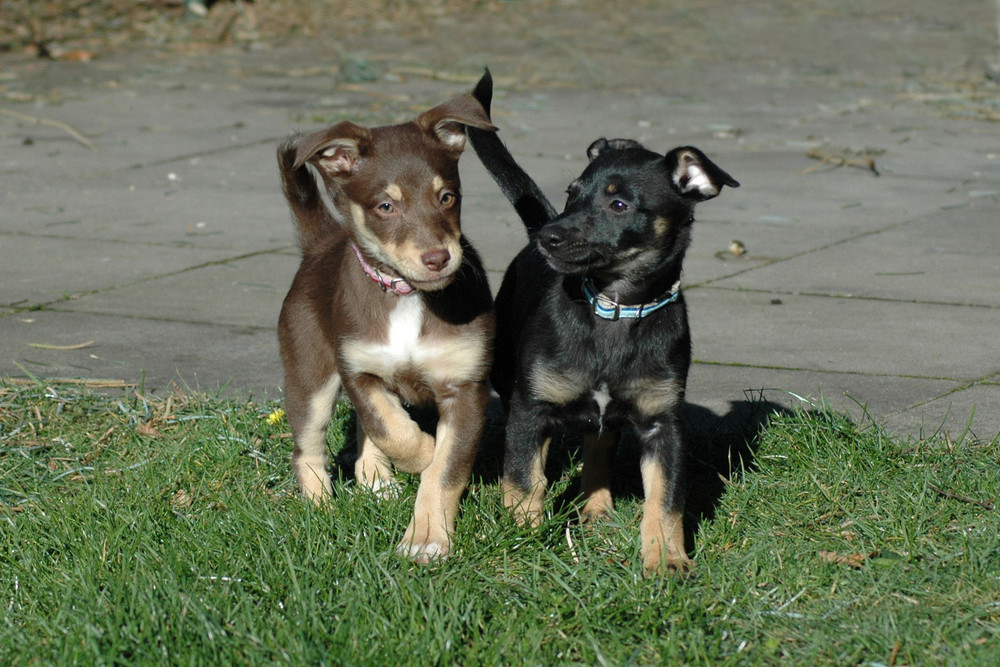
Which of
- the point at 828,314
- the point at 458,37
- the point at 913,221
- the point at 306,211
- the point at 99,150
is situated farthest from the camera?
the point at 458,37

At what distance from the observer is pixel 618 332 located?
4133mm

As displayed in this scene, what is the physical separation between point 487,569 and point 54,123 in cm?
979

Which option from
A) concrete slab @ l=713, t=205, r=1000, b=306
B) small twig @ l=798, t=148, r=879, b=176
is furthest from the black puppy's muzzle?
small twig @ l=798, t=148, r=879, b=176

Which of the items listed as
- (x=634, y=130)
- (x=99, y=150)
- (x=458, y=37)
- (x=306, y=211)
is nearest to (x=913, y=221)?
(x=634, y=130)

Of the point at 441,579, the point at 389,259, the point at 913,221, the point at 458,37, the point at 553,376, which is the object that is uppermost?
the point at 389,259

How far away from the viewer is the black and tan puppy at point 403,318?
13.3 feet

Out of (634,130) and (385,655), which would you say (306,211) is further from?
(634,130)

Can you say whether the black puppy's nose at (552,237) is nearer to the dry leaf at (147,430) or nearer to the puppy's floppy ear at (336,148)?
the puppy's floppy ear at (336,148)

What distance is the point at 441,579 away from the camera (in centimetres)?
353

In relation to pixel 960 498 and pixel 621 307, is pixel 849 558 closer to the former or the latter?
pixel 960 498

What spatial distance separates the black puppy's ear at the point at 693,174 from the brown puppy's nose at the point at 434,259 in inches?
35.3

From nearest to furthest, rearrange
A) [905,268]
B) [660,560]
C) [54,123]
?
1. [660,560]
2. [905,268]
3. [54,123]

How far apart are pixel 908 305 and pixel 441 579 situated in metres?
3.99

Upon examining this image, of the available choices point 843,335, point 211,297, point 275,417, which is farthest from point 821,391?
point 211,297
